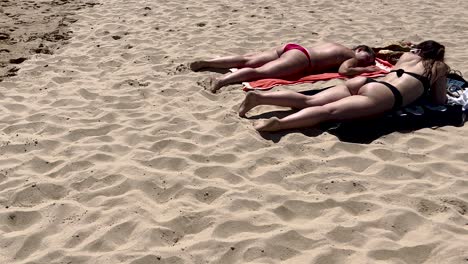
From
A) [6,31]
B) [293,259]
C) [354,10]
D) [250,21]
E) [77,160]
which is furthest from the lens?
[354,10]

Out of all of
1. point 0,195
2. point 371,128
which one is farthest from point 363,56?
point 0,195

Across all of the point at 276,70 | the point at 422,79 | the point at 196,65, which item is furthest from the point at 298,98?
the point at 196,65

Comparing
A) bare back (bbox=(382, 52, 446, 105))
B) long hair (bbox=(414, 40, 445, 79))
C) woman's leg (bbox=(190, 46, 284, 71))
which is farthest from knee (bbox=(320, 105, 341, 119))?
woman's leg (bbox=(190, 46, 284, 71))

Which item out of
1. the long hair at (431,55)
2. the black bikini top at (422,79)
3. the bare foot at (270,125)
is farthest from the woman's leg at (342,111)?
the long hair at (431,55)

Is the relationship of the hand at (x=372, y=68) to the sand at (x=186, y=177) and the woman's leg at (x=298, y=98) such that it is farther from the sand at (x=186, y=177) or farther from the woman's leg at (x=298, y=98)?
the woman's leg at (x=298, y=98)

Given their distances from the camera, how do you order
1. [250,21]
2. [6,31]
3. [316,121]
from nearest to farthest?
[316,121] → [6,31] → [250,21]

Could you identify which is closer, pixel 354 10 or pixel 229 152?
pixel 229 152

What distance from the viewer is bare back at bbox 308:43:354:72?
213 inches

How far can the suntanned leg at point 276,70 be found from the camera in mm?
5273

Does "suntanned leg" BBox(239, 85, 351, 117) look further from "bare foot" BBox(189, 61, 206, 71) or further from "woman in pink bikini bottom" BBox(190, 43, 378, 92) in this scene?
"bare foot" BBox(189, 61, 206, 71)

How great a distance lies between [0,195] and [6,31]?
4.15m

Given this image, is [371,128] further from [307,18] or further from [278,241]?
[307,18]

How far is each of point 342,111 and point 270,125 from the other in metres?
0.62

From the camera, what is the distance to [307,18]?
25.1ft
